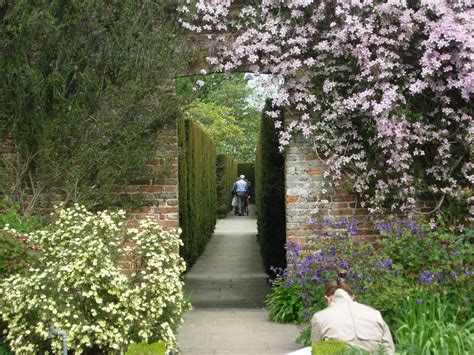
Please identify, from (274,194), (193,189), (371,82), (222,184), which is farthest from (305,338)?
(222,184)

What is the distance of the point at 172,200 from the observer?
27.8 feet

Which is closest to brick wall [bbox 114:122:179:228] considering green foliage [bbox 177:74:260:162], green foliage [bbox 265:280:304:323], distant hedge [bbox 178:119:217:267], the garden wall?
distant hedge [bbox 178:119:217:267]

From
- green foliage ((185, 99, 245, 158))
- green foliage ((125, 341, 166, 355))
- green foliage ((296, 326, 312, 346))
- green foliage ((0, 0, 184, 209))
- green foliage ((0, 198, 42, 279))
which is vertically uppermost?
green foliage ((185, 99, 245, 158))

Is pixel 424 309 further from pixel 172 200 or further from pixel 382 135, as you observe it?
pixel 172 200

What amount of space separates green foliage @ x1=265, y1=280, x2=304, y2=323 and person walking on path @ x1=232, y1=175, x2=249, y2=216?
18.0 m

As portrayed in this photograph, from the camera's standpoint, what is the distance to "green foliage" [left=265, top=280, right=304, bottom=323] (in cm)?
770

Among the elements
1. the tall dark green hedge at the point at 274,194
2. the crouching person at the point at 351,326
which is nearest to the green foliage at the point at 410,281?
the crouching person at the point at 351,326

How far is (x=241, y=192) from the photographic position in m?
27.1

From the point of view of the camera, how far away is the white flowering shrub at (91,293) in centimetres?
527

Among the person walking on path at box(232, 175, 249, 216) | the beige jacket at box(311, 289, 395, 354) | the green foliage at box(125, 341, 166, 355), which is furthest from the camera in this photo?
the person walking on path at box(232, 175, 249, 216)

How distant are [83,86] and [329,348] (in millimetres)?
4720

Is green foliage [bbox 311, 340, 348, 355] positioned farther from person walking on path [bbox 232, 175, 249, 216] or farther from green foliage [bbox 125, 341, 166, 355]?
person walking on path [bbox 232, 175, 249, 216]

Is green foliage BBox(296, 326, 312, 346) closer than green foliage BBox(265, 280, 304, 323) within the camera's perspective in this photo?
Yes

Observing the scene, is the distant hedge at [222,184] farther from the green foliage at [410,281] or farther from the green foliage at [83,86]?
the green foliage at [410,281]
